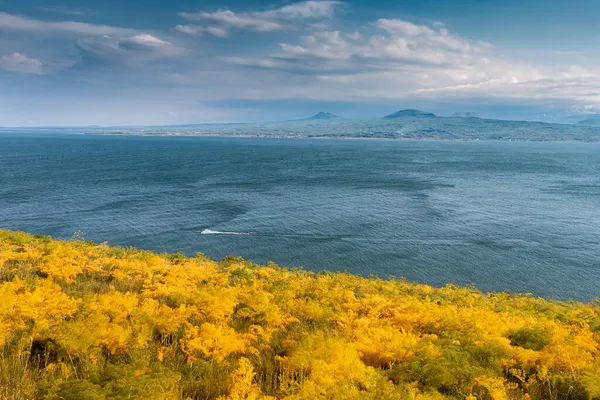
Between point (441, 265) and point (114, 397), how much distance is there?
41.6 meters

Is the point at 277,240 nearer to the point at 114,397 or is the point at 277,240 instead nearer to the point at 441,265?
the point at 441,265

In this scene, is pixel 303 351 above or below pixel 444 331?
above

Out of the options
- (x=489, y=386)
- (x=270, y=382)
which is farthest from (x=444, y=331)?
(x=270, y=382)

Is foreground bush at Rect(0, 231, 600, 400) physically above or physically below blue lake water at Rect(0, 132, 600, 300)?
above

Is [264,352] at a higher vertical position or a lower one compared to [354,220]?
higher

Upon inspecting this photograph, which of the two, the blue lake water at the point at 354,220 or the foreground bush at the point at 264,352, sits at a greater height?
the foreground bush at the point at 264,352

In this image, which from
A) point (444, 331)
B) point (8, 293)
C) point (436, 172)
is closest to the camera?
point (8, 293)

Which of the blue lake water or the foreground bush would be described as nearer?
the foreground bush

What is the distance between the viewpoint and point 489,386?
5938 millimetres

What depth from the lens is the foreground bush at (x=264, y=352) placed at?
5562mm

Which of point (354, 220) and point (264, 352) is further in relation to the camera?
point (354, 220)

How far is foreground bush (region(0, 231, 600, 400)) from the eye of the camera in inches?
219

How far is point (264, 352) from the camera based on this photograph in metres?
7.36

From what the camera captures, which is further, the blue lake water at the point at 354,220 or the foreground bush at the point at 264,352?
the blue lake water at the point at 354,220
